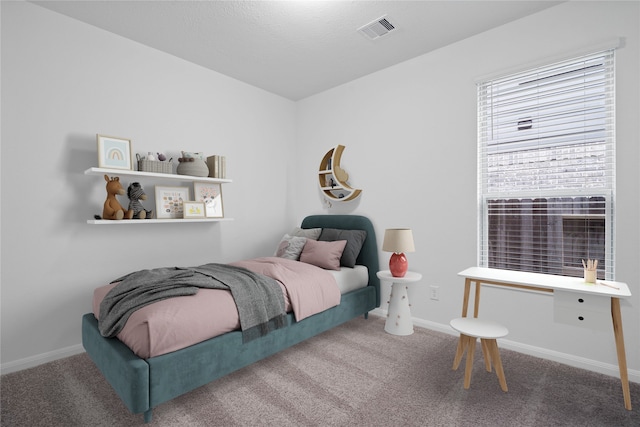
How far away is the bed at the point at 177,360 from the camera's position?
166cm

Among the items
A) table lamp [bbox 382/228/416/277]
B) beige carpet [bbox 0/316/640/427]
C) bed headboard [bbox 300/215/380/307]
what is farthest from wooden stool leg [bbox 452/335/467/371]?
bed headboard [bbox 300/215/380/307]

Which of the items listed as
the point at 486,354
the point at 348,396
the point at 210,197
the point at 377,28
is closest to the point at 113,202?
the point at 210,197

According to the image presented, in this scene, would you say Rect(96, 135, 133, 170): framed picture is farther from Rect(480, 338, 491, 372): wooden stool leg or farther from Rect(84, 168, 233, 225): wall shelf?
Rect(480, 338, 491, 372): wooden stool leg

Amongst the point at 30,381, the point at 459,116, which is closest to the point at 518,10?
the point at 459,116

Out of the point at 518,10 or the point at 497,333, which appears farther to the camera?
the point at 518,10

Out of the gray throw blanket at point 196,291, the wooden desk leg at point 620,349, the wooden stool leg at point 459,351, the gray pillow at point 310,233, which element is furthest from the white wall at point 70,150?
the wooden desk leg at point 620,349

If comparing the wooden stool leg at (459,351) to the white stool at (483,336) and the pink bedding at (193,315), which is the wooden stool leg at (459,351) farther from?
the pink bedding at (193,315)

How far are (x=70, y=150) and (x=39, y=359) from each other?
1655 mm

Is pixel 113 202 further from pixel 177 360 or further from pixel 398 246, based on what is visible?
pixel 398 246

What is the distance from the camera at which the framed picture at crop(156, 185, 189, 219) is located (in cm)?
305

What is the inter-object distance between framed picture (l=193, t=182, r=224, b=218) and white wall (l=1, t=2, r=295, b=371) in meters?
0.21

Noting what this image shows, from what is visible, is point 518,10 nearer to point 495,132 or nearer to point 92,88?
point 495,132

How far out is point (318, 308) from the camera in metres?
2.66

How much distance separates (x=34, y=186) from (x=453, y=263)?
356 cm
